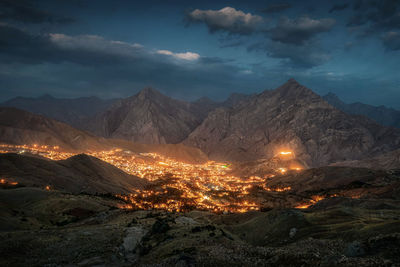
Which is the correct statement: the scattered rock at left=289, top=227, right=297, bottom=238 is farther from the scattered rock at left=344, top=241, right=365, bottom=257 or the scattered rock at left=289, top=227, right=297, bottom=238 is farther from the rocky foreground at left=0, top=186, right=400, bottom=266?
the scattered rock at left=344, top=241, right=365, bottom=257

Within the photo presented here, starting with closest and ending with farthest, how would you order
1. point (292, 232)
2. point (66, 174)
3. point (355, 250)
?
point (355, 250) → point (292, 232) → point (66, 174)

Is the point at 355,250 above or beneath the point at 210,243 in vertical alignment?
above

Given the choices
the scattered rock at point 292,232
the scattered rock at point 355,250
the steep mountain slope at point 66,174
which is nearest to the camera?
the scattered rock at point 355,250

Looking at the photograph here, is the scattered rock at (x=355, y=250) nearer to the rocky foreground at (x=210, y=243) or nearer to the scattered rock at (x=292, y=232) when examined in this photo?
the rocky foreground at (x=210, y=243)

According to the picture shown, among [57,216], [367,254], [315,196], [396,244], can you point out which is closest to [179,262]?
[367,254]

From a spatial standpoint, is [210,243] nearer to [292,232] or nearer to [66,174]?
[292,232]

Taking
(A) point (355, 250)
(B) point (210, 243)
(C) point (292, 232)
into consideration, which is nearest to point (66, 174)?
(C) point (292, 232)

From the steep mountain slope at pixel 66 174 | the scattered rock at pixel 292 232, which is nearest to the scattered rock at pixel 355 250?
the scattered rock at pixel 292 232

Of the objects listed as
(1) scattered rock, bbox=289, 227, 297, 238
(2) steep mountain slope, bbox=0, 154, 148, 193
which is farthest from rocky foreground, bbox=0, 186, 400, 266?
(2) steep mountain slope, bbox=0, 154, 148, 193
